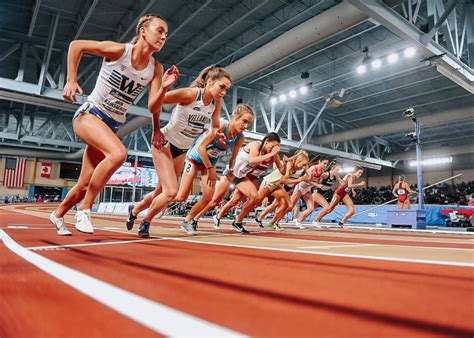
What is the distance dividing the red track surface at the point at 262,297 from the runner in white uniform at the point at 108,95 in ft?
3.92

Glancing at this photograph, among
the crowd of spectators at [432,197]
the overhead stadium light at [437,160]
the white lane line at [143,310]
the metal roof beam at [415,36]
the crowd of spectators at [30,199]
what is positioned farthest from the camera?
the crowd of spectators at [30,199]

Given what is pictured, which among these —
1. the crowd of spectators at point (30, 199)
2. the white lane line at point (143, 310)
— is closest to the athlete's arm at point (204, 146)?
the white lane line at point (143, 310)

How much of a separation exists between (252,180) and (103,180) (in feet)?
9.92

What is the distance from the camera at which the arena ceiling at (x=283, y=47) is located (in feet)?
27.7

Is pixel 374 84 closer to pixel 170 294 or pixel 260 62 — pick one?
pixel 260 62

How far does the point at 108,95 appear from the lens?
2.89 metres

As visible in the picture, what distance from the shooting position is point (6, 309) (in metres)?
0.85

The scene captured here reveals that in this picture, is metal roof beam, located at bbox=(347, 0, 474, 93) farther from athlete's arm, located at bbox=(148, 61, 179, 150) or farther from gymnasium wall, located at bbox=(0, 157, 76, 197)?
gymnasium wall, located at bbox=(0, 157, 76, 197)

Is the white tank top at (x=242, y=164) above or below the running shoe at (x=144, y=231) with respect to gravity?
above

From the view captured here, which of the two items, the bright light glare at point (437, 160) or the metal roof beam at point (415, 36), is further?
the bright light glare at point (437, 160)

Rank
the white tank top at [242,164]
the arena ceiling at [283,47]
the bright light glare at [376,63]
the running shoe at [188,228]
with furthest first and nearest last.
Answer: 1. the bright light glare at [376,63]
2. the arena ceiling at [283,47]
3. the white tank top at [242,164]
4. the running shoe at [188,228]

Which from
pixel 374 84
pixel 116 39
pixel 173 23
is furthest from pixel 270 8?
pixel 374 84

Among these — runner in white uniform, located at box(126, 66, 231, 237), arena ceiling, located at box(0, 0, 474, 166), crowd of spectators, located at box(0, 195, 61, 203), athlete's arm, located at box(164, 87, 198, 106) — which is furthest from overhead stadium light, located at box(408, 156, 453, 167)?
crowd of spectators, located at box(0, 195, 61, 203)

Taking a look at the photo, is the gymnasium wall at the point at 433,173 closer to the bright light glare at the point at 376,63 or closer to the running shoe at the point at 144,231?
the bright light glare at the point at 376,63
